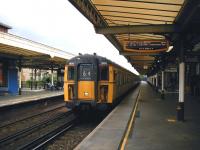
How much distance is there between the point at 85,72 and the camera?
45.4 ft

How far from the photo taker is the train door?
1350 cm

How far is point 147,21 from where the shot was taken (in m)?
12.8

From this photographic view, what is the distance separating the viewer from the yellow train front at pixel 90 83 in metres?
13.5

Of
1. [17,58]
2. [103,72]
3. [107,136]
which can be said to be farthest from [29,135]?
[17,58]

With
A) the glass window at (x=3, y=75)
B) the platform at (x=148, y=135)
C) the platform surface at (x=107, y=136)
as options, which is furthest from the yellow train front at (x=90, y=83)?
the glass window at (x=3, y=75)

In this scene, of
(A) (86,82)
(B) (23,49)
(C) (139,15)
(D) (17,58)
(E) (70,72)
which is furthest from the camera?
(D) (17,58)

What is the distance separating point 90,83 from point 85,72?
0.62m

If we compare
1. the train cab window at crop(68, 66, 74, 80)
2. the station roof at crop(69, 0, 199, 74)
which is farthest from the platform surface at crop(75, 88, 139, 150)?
the station roof at crop(69, 0, 199, 74)

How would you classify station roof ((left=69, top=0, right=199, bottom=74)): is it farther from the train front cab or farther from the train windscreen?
the train front cab

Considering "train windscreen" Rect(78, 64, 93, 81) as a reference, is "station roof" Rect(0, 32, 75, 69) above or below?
above

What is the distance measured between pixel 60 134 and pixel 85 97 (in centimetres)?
265

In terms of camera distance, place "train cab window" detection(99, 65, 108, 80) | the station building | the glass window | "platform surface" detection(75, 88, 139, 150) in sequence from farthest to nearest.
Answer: the glass window
the station building
"train cab window" detection(99, 65, 108, 80)
"platform surface" detection(75, 88, 139, 150)

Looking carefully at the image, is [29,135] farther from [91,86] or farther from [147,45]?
[147,45]

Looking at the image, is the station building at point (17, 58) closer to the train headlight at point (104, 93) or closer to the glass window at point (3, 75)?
the glass window at point (3, 75)
